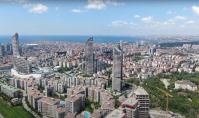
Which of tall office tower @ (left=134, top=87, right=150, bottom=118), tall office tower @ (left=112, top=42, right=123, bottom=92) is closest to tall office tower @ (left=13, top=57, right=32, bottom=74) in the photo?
tall office tower @ (left=112, top=42, right=123, bottom=92)

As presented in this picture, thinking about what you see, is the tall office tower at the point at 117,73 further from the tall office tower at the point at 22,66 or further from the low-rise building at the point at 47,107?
the tall office tower at the point at 22,66

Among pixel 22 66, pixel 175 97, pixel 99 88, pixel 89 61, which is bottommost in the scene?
pixel 175 97

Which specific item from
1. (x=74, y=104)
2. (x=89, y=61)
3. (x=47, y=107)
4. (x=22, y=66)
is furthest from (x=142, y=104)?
(x=22, y=66)

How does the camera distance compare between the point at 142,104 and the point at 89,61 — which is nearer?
the point at 142,104

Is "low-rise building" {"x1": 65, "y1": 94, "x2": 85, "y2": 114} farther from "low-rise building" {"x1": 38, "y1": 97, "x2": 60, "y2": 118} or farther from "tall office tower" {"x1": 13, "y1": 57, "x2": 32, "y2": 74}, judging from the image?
"tall office tower" {"x1": 13, "y1": 57, "x2": 32, "y2": 74}

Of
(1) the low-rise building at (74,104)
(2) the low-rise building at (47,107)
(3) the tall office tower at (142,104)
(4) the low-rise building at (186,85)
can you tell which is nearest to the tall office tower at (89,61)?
(4) the low-rise building at (186,85)

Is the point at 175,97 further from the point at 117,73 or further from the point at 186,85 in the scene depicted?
the point at 117,73

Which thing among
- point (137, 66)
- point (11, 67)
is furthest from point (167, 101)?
point (11, 67)

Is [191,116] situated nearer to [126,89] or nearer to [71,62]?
[126,89]

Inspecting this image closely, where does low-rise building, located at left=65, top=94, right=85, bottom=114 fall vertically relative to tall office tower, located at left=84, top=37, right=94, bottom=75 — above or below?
below

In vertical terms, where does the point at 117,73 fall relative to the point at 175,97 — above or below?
above
